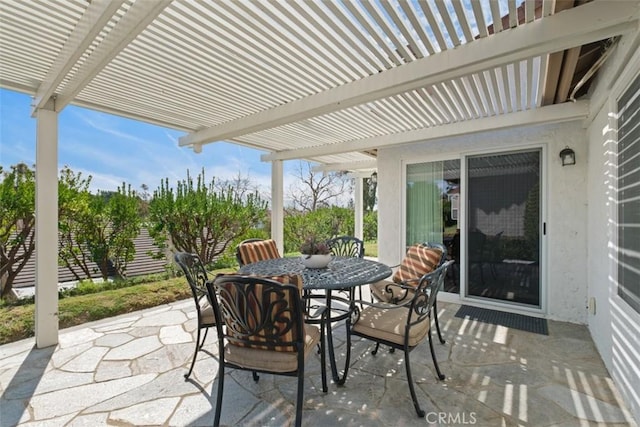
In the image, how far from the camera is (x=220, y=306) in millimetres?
2090

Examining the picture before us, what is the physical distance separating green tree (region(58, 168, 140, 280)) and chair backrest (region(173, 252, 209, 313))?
3.49m

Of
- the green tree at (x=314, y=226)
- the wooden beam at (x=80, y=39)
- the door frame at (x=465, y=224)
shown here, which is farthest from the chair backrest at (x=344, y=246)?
the green tree at (x=314, y=226)

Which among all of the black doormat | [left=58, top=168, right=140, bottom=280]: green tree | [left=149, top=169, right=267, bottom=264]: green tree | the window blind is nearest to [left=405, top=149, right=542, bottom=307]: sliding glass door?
the black doormat

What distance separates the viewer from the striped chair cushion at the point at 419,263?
3398 mm

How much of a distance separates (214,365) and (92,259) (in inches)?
166

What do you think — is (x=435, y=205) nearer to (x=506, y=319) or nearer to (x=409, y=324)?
(x=506, y=319)

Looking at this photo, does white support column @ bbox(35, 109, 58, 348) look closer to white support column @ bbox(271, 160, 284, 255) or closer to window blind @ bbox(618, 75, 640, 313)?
white support column @ bbox(271, 160, 284, 255)

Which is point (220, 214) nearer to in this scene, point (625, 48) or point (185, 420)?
point (185, 420)

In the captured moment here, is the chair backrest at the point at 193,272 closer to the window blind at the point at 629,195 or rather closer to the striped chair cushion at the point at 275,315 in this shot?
the striped chair cushion at the point at 275,315

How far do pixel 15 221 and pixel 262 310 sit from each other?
5.22 metres

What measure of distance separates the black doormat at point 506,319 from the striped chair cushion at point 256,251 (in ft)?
8.81

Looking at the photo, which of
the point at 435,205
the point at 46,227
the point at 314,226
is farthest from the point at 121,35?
the point at 314,226

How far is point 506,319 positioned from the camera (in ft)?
12.9

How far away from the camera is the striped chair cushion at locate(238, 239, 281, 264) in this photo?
12.3ft
